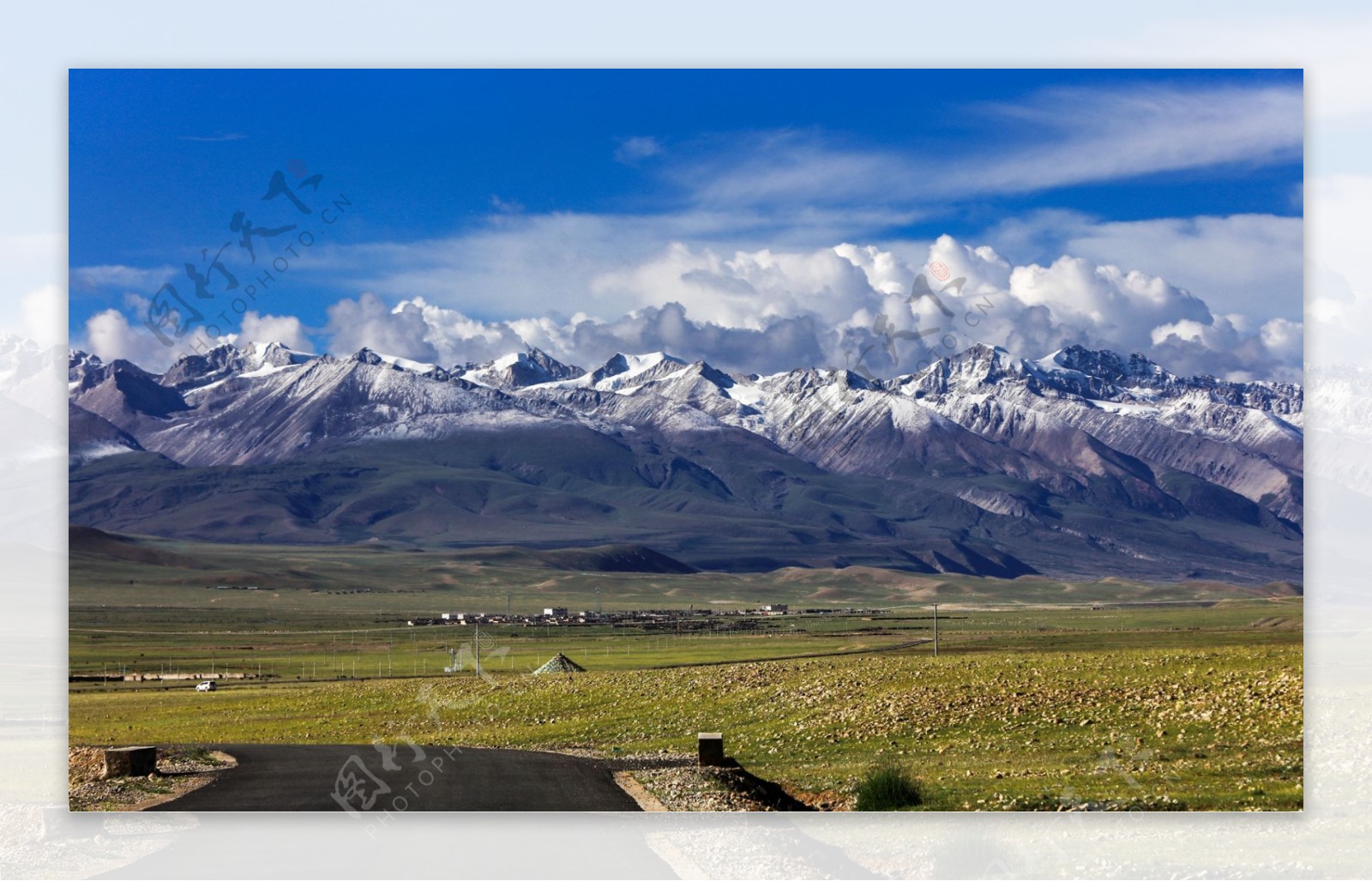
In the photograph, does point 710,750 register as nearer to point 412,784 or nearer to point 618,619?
point 412,784

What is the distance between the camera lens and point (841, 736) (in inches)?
1377

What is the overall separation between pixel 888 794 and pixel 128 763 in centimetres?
1755

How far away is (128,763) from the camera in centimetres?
3216

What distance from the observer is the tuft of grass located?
1126 inches

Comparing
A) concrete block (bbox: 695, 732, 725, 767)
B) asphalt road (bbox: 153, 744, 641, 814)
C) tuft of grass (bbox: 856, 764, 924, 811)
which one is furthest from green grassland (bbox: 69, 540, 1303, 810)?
asphalt road (bbox: 153, 744, 641, 814)

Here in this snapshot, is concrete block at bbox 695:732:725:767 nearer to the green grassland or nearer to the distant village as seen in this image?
the green grassland

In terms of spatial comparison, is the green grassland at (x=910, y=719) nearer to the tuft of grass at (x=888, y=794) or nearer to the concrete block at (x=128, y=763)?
the tuft of grass at (x=888, y=794)

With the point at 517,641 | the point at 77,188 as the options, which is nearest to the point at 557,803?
the point at 77,188

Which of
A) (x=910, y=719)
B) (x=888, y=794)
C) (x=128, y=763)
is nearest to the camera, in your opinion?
(x=888, y=794)

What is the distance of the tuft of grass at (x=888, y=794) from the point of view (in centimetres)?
2859

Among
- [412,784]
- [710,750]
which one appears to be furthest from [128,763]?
[710,750]

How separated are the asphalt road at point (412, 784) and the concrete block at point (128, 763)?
5.67 ft

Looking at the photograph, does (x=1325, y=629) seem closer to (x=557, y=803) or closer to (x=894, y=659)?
(x=894, y=659)

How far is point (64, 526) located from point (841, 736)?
1940cm
